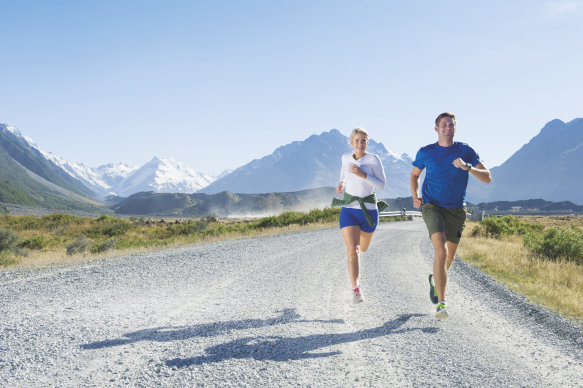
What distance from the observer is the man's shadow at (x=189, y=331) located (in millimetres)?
4100

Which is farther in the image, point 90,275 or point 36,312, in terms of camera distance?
point 90,275

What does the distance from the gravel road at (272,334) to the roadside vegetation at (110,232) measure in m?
8.38

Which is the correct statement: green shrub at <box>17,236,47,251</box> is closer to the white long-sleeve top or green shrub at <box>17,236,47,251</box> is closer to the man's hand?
the white long-sleeve top

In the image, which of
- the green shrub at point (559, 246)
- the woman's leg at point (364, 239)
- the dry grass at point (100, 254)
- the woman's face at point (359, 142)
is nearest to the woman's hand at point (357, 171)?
the woman's face at point (359, 142)

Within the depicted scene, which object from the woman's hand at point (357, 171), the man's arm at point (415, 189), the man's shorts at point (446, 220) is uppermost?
the woman's hand at point (357, 171)

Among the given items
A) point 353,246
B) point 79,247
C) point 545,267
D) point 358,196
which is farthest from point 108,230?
point 545,267

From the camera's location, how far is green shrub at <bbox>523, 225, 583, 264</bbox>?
10.8m

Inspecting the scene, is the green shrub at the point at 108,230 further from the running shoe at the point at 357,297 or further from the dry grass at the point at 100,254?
the running shoe at the point at 357,297

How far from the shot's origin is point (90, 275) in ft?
27.7

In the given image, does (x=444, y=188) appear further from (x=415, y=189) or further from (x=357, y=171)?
(x=357, y=171)

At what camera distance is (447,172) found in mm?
5332

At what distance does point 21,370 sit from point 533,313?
6293 mm

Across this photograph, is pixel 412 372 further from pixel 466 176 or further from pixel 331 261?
pixel 331 261

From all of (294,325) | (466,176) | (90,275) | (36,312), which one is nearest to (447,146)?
(466,176)
